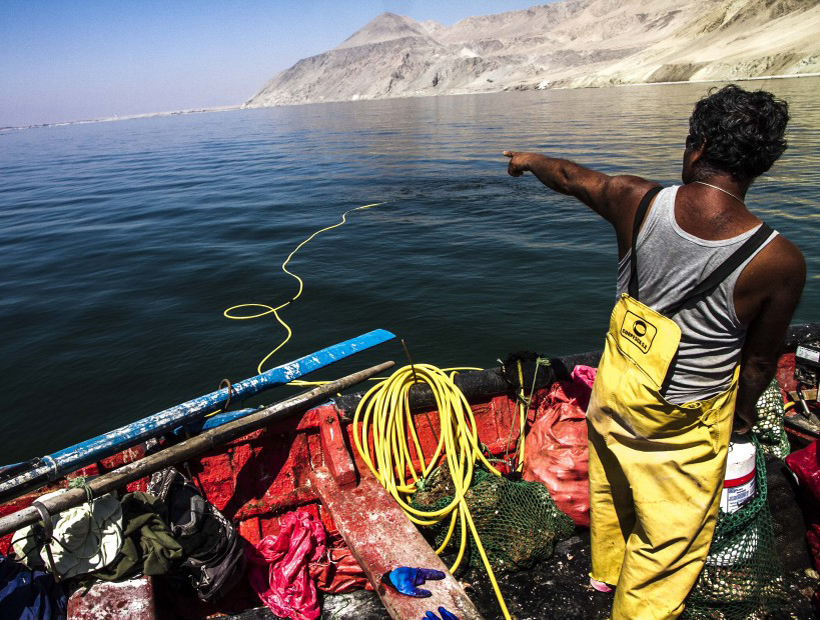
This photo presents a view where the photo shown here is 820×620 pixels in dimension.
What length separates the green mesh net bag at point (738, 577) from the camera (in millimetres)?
2742

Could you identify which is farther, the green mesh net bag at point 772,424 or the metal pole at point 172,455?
the green mesh net bag at point 772,424

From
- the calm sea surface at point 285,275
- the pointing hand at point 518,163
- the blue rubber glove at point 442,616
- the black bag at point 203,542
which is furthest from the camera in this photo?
the calm sea surface at point 285,275

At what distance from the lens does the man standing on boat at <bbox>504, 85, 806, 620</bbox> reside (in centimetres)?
190

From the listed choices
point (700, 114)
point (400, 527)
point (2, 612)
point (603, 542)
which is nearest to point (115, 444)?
point (2, 612)

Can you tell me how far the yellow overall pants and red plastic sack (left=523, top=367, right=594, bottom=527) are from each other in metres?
1.08

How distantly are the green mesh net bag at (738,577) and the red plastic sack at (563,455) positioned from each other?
0.81m

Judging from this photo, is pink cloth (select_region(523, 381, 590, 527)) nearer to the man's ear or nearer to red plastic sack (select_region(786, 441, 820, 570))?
red plastic sack (select_region(786, 441, 820, 570))

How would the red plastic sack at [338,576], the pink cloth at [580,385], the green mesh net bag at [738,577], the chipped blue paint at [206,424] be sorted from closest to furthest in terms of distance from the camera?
the green mesh net bag at [738,577] < the red plastic sack at [338,576] < the chipped blue paint at [206,424] < the pink cloth at [580,385]

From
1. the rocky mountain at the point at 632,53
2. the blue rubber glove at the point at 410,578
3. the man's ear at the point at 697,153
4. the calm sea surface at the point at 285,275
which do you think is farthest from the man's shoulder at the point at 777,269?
the rocky mountain at the point at 632,53

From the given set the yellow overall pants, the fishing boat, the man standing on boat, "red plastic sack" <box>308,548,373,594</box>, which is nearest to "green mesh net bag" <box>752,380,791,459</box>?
the fishing boat

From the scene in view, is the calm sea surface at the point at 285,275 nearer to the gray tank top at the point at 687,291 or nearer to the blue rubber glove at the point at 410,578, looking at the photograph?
the blue rubber glove at the point at 410,578

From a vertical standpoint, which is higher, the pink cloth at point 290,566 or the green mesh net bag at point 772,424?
the green mesh net bag at point 772,424

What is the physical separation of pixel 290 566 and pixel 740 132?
3.23 m

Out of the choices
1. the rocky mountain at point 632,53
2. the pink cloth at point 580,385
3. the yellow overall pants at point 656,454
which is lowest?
the pink cloth at point 580,385
